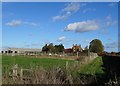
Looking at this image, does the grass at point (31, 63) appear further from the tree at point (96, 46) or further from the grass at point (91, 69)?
the tree at point (96, 46)

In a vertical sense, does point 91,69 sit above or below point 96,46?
below

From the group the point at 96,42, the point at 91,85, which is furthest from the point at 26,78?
the point at 96,42

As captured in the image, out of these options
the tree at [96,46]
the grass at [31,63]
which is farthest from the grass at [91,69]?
the tree at [96,46]

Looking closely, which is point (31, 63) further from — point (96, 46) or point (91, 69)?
point (96, 46)

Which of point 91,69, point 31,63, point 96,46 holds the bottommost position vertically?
point 91,69

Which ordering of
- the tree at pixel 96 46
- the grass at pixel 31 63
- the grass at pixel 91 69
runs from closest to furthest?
the grass at pixel 31 63
the grass at pixel 91 69
the tree at pixel 96 46

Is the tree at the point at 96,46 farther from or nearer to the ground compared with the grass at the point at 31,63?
farther from the ground

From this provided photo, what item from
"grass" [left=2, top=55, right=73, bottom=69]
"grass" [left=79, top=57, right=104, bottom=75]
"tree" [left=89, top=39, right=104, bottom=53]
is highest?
"tree" [left=89, top=39, right=104, bottom=53]

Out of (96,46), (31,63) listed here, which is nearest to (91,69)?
(31,63)

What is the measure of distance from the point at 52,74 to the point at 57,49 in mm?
108371

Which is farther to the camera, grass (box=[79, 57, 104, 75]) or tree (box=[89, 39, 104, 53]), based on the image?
tree (box=[89, 39, 104, 53])

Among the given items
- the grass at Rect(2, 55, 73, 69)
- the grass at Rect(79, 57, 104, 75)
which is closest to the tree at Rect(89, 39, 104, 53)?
the grass at Rect(2, 55, 73, 69)

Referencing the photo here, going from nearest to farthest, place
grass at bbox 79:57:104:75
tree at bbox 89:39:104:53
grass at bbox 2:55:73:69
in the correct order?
1. grass at bbox 2:55:73:69
2. grass at bbox 79:57:104:75
3. tree at bbox 89:39:104:53

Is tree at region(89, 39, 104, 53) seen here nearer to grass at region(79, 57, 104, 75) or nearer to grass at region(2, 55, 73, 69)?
grass at region(2, 55, 73, 69)
